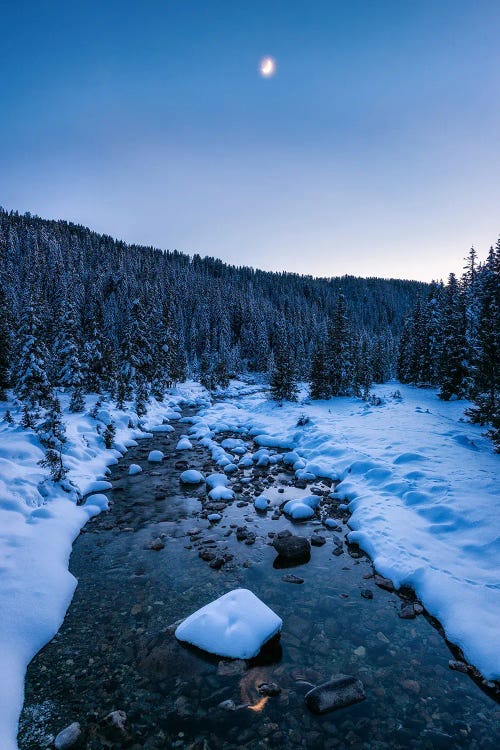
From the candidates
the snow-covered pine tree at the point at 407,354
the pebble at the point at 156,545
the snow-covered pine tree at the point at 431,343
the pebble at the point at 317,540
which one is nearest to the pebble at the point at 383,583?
the pebble at the point at 317,540

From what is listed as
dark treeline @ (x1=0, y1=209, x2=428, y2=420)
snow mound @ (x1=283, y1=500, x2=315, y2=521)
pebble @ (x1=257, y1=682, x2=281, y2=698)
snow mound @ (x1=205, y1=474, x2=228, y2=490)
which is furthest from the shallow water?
dark treeline @ (x1=0, y1=209, x2=428, y2=420)

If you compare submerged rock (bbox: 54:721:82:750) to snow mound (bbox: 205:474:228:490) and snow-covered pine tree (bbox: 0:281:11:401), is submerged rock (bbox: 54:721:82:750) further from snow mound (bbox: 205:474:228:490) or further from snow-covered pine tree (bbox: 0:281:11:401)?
snow-covered pine tree (bbox: 0:281:11:401)

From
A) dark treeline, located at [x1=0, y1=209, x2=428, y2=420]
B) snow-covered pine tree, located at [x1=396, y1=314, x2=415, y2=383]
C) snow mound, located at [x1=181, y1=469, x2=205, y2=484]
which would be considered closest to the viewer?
snow mound, located at [x1=181, y1=469, x2=205, y2=484]

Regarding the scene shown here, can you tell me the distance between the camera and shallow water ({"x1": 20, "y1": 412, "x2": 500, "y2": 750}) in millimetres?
4309

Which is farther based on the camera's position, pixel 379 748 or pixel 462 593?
pixel 462 593

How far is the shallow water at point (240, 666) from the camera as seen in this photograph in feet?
14.1

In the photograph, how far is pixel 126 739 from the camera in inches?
165

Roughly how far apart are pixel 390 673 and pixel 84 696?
4405mm

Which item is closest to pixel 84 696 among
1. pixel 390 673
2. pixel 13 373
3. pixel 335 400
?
pixel 390 673

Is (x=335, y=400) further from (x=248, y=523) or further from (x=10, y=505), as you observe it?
(x=10, y=505)

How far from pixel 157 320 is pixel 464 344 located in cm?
2767

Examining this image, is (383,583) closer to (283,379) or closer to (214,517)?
(214,517)

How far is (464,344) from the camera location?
24.6m

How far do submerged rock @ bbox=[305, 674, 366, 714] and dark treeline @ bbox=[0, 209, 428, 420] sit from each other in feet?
56.7
